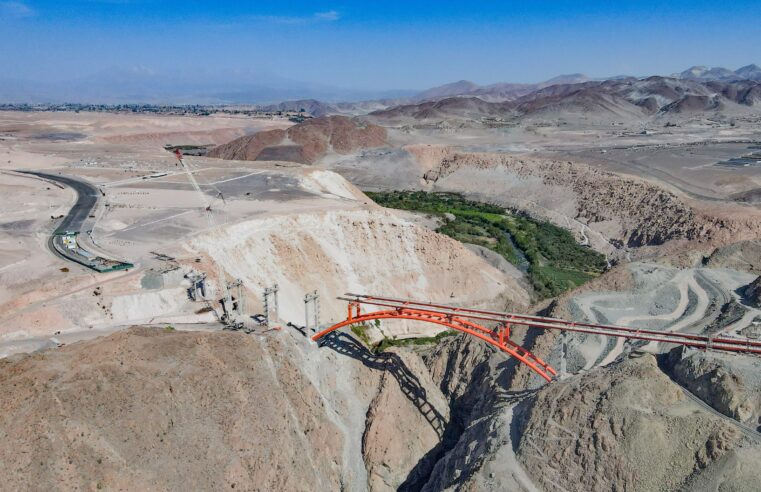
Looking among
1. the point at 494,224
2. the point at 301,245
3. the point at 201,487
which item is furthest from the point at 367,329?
the point at 494,224

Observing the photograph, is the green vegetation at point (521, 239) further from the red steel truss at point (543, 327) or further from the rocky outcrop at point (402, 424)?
the rocky outcrop at point (402, 424)

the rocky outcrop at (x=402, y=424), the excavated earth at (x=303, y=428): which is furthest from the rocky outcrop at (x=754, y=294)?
the rocky outcrop at (x=402, y=424)

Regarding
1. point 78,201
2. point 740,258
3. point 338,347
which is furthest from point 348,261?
point 740,258

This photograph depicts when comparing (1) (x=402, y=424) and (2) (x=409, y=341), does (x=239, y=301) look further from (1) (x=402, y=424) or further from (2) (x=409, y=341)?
(2) (x=409, y=341)

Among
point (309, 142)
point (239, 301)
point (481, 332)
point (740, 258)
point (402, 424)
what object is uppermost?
point (309, 142)

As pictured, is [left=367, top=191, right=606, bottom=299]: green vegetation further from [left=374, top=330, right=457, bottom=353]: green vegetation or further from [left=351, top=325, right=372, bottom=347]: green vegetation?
[left=351, top=325, right=372, bottom=347]: green vegetation

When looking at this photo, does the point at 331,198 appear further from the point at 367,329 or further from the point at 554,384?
the point at 554,384

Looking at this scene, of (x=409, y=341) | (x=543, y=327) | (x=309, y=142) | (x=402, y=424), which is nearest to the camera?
(x=543, y=327)
